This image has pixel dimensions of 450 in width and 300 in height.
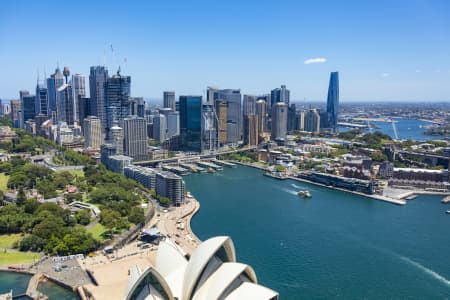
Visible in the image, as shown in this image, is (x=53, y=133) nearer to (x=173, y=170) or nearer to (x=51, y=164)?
(x=51, y=164)

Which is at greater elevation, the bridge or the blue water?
the blue water

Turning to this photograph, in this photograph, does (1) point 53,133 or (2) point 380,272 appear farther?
(1) point 53,133

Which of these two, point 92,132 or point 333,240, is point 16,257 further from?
point 92,132

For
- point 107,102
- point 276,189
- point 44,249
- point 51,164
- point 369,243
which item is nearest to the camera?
point 44,249


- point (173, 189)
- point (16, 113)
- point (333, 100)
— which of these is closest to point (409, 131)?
point (333, 100)

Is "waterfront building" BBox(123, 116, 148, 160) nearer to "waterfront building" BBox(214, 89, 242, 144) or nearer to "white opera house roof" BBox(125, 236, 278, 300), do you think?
"waterfront building" BBox(214, 89, 242, 144)

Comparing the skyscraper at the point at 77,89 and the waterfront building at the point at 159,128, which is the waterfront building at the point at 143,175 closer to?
the waterfront building at the point at 159,128

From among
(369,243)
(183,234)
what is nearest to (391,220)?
(369,243)

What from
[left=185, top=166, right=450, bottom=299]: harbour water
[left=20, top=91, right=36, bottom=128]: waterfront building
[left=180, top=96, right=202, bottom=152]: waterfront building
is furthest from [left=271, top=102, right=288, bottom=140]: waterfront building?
[left=20, top=91, right=36, bottom=128]: waterfront building
